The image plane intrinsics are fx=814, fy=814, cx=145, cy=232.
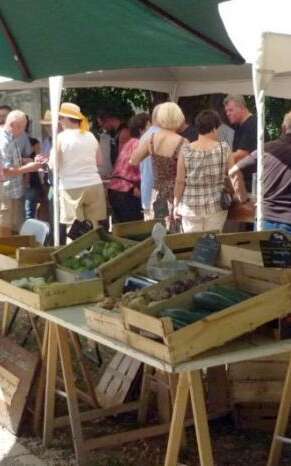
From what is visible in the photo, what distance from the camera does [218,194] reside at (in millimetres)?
6172

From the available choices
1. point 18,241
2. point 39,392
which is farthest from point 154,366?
point 18,241

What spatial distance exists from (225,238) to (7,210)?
173 inches

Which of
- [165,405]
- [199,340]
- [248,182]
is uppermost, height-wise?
[248,182]

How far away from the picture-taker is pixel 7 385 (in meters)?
4.00

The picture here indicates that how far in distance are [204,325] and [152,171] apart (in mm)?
4446

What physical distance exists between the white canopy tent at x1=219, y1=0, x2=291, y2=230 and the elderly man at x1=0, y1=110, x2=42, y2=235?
370cm

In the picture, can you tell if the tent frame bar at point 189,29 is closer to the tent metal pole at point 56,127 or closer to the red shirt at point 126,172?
the tent metal pole at point 56,127

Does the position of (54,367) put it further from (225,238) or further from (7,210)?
(7,210)

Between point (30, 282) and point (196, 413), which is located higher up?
point (30, 282)

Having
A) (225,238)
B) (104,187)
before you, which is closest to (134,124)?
(104,187)

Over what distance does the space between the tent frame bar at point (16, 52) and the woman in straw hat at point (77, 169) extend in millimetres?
3225

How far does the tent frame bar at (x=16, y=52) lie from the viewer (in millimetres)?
3783

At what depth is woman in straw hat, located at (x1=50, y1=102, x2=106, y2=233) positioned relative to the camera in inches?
287

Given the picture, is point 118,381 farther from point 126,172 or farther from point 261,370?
point 126,172
